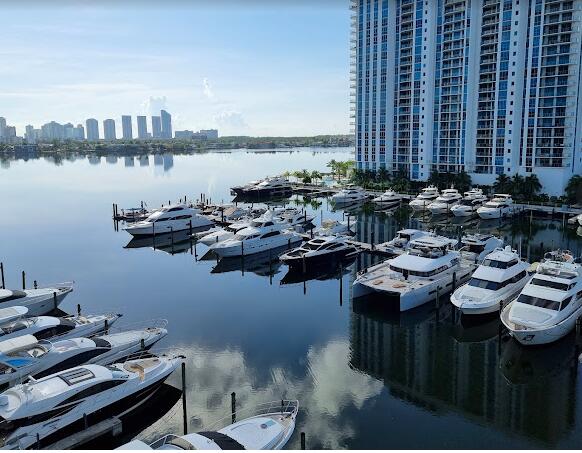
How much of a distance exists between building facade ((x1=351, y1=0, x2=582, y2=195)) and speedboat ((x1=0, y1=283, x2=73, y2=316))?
65.3 m

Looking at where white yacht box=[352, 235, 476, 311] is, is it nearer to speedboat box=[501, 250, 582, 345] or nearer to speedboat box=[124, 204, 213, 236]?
speedboat box=[501, 250, 582, 345]

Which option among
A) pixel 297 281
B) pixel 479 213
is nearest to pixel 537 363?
pixel 297 281

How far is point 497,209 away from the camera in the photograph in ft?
206

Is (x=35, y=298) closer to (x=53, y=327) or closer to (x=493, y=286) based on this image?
(x=53, y=327)

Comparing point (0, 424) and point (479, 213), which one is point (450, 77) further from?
point (0, 424)

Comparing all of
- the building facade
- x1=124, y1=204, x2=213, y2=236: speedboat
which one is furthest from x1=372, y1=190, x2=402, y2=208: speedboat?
x1=124, y1=204, x2=213, y2=236: speedboat

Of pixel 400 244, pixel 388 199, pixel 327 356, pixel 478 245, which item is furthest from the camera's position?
pixel 388 199

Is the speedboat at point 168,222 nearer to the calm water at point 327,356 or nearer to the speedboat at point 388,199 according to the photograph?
the calm water at point 327,356

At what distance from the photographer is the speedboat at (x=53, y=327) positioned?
23516mm

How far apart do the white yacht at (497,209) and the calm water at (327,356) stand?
42.4 ft

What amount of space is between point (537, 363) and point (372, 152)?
74234mm

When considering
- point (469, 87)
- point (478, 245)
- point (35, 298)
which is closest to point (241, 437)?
point (35, 298)

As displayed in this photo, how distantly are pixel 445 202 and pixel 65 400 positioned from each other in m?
59.5

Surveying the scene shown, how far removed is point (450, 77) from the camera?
82125 mm
